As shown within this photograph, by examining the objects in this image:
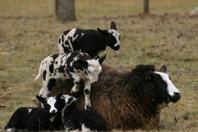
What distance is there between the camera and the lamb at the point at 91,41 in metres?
13.0

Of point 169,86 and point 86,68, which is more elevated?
point 86,68

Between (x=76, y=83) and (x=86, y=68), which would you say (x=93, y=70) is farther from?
(x=76, y=83)

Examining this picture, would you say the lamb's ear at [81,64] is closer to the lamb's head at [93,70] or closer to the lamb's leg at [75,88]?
the lamb's head at [93,70]

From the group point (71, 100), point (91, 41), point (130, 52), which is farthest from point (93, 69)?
point (130, 52)

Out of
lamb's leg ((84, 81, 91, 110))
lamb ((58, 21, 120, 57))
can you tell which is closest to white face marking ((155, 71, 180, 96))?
lamb's leg ((84, 81, 91, 110))

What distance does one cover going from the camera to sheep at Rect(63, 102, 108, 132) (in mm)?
9164

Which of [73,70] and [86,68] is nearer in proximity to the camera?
[86,68]

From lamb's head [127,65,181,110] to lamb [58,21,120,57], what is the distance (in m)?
3.07

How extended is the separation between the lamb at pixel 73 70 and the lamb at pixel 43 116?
439 mm

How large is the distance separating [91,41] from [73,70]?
119 inches

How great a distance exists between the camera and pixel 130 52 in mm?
19234

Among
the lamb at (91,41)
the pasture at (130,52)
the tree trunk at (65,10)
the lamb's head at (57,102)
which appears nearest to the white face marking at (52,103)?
the lamb's head at (57,102)

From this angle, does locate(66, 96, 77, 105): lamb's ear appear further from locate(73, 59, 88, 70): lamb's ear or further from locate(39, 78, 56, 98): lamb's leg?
locate(39, 78, 56, 98): lamb's leg

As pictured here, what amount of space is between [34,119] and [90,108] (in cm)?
87
